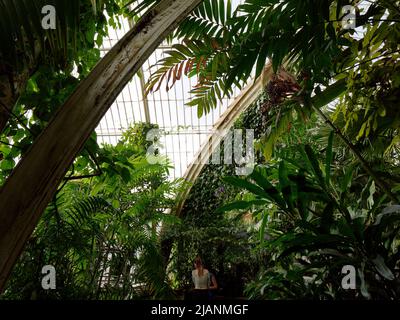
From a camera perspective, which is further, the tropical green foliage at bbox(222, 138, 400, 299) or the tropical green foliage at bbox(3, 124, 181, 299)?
the tropical green foliage at bbox(3, 124, 181, 299)

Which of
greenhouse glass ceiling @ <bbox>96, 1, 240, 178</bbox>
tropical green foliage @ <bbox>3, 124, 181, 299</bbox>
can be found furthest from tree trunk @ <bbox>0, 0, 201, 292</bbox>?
greenhouse glass ceiling @ <bbox>96, 1, 240, 178</bbox>

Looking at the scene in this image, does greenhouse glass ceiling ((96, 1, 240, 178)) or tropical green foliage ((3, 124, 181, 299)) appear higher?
greenhouse glass ceiling ((96, 1, 240, 178))

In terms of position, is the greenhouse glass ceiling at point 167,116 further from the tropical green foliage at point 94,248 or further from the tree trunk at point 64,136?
the tree trunk at point 64,136

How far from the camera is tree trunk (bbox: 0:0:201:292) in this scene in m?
0.57

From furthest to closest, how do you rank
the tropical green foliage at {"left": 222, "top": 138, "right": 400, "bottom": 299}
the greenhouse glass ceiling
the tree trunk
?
the greenhouse glass ceiling, the tropical green foliage at {"left": 222, "top": 138, "right": 400, "bottom": 299}, the tree trunk

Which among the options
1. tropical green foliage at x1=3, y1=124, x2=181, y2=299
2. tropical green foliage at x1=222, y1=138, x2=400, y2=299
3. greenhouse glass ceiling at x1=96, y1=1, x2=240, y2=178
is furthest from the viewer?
greenhouse glass ceiling at x1=96, y1=1, x2=240, y2=178

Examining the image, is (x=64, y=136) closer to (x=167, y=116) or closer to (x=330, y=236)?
(x=330, y=236)

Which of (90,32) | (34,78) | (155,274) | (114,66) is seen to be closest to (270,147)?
(90,32)

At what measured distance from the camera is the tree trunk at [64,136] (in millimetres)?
568

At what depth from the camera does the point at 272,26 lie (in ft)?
4.95

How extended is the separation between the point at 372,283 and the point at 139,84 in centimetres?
1145

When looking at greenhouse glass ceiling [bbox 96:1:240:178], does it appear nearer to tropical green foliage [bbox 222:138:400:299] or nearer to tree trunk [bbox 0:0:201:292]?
tropical green foliage [bbox 222:138:400:299]

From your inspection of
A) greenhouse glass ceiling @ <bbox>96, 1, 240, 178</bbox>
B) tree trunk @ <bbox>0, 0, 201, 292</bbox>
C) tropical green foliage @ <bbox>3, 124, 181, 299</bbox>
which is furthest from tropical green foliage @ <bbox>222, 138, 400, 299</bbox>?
greenhouse glass ceiling @ <bbox>96, 1, 240, 178</bbox>

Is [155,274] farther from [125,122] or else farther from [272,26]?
[125,122]
